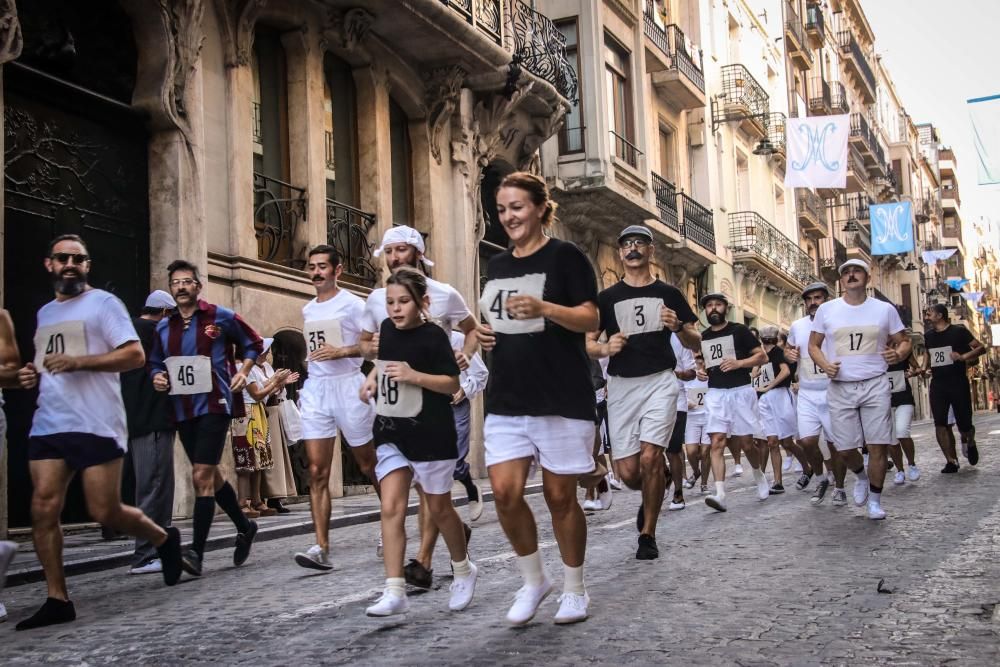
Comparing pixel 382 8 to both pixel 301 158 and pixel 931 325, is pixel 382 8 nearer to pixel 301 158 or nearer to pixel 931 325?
pixel 301 158

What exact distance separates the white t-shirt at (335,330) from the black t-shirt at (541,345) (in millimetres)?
2722

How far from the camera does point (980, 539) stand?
26.1 feet

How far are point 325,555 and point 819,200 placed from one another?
4445cm

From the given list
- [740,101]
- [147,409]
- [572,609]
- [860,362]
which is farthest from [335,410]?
[740,101]

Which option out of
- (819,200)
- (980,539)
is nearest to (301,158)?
(980,539)

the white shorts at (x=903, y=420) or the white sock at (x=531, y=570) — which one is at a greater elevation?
the white shorts at (x=903, y=420)

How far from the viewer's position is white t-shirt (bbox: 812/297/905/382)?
32.3 ft

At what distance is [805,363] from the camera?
41.7 feet

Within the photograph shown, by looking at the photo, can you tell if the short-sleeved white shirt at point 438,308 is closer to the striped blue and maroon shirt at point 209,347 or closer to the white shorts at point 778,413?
the striped blue and maroon shirt at point 209,347

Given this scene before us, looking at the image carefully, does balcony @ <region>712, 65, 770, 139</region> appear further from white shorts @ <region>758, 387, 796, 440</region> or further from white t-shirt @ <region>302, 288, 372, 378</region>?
white t-shirt @ <region>302, 288, 372, 378</region>

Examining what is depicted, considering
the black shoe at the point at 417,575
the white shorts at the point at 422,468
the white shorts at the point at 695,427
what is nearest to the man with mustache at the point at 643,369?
the black shoe at the point at 417,575

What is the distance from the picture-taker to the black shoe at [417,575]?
6387 millimetres

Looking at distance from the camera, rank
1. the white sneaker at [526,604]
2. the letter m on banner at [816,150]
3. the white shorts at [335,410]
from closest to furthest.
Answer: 1. the white sneaker at [526,604]
2. the white shorts at [335,410]
3. the letter m on banner at [816,150]

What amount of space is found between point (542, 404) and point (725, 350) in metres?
7.28
